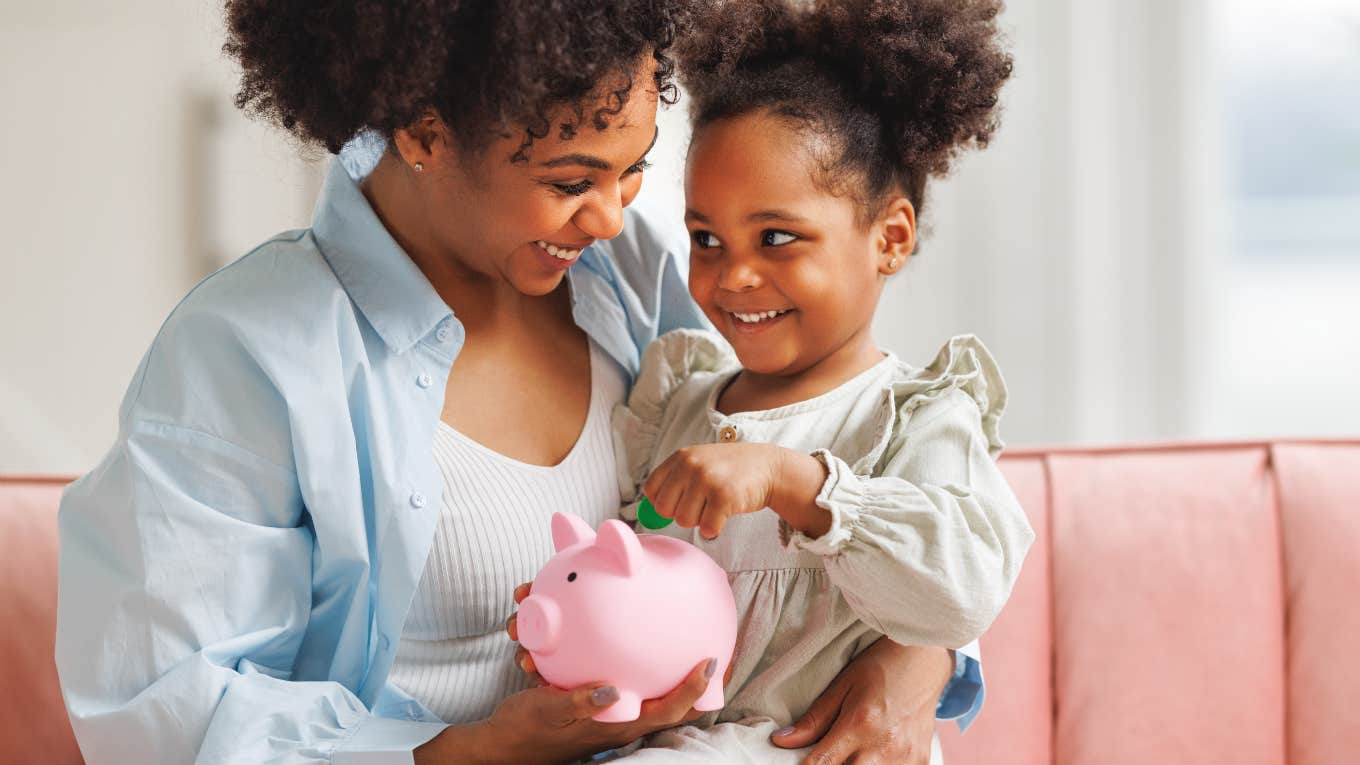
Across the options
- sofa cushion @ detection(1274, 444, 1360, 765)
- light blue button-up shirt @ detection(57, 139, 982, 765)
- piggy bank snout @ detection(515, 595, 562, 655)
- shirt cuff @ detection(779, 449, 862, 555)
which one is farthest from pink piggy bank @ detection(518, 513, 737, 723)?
sofa cushion @ detection(1274, 444, 1360, 765)

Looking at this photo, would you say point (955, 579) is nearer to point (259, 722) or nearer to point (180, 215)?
point (259, 722)

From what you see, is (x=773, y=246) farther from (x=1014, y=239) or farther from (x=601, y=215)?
(x=1014, y=239)

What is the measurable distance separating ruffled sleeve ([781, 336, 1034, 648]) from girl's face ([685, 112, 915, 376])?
0.14 metres

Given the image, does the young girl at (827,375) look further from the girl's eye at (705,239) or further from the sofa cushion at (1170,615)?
the sofa cushion at (1170,615)

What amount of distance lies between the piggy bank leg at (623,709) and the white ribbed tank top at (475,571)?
0.94ft

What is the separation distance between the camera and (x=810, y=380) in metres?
1.44

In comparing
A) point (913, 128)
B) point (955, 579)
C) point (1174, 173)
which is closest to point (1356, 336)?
point (1174, 173)

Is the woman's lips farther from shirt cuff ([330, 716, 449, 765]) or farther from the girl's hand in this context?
shirt cuff ([330, 716, 449, 765])

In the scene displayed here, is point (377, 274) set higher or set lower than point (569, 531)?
higher

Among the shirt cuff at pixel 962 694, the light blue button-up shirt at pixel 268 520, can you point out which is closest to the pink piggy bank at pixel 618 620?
the light blue button-up shirt at pixel 268 520

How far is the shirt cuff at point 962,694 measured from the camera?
1.50 m

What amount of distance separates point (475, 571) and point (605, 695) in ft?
0.98

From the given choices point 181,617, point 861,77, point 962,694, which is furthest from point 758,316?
point 181,617

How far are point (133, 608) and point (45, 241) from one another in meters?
1.27
